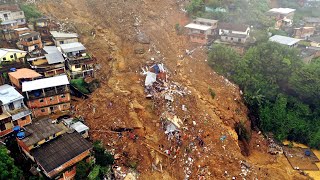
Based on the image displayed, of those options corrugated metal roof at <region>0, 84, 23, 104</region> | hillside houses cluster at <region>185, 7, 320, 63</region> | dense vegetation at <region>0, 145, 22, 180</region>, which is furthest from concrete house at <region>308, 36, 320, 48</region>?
dense vegetation at <region>0, 145, 22, 180</region>

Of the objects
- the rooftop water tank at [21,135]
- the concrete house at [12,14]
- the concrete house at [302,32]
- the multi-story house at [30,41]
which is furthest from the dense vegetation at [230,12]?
the rooftop water tank at [21,135]

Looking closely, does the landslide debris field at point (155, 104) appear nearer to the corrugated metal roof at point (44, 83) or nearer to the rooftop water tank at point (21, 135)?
the corrugated metal roof at point (44, 83)

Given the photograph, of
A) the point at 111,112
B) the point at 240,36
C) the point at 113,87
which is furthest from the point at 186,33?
the point at 111,112

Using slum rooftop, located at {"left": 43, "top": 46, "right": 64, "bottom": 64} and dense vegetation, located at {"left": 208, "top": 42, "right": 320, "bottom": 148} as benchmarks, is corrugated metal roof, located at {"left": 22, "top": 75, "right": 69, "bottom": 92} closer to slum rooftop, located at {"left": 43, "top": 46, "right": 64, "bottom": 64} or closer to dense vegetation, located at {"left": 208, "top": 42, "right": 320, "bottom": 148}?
slum rooftop, located at {"left": 43, "top": 46, "right": 64, "bottom": 64}

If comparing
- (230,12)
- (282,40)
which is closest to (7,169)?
(282,40)

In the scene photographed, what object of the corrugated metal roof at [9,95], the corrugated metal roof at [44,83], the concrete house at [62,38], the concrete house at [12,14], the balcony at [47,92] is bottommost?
the balcony at [47,92]
